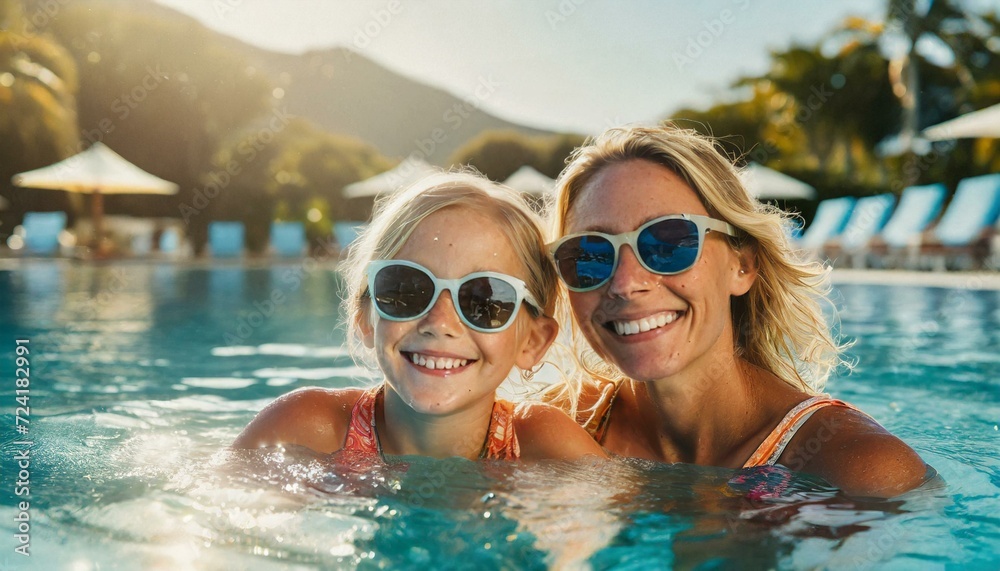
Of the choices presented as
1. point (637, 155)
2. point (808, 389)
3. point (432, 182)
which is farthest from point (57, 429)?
point (808, 389)

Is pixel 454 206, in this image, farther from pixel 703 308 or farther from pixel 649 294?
pixel 703 308

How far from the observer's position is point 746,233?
109 inches

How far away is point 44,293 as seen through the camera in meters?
12.1

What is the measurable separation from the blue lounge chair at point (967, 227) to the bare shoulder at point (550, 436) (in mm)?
15629

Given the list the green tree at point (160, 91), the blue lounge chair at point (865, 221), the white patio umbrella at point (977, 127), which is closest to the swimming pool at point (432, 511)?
the white patio umbrella at point (977, 127)

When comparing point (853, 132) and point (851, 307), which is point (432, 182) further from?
point (853, 132)

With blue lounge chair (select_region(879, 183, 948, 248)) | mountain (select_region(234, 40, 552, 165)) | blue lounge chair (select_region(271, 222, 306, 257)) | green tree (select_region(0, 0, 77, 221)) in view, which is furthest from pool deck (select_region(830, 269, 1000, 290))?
mountain (select_region(234, 40, 552, 165))

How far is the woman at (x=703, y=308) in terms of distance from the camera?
2479mm

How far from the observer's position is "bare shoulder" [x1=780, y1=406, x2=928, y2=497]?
7.64ft

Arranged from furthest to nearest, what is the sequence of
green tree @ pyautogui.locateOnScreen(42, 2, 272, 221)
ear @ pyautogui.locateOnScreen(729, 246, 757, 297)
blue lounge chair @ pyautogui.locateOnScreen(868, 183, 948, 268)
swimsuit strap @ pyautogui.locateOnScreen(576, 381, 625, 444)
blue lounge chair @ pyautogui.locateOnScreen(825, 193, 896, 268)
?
green tree @ pyautogui.locateOnScreen(42, 2, 272, 221) → blue lounge chair @ pyautogui.locateOnScreen(825, 193, 896, 268) → blue lounge chair @ pyautogui.locateOnScreen(868, 183, 948, 268) → swimsuit strap @ pyautogui.locateOnScreen(576, 381, 625, 444) → ear @ pyautogui.locateOnScreen(729, 246, 757, 297)

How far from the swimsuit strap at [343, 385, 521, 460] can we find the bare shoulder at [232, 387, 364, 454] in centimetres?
4

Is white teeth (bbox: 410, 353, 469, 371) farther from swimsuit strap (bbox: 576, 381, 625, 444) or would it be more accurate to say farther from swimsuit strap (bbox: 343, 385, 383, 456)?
swimsuit strap (bbox: 576, 381, 625, 444)

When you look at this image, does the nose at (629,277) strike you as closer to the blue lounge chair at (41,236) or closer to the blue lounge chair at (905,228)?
the blue lounge chair at (905,228)

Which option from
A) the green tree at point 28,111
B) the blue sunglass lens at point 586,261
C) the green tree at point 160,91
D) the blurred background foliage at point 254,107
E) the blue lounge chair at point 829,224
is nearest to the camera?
the blue sunglass lens at point 586,261
